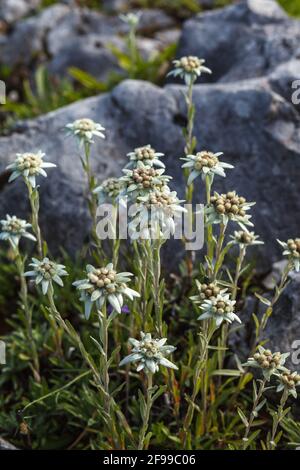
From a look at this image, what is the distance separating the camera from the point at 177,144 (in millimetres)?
6035

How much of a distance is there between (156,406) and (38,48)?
7278 millimetres

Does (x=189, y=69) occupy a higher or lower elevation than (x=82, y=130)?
higher

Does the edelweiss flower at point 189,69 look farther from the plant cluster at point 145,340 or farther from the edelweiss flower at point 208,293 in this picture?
the edelweiss flower at point 208,293

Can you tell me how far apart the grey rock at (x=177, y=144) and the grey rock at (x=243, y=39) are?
107 centimetres

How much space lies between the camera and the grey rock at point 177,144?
5.69m

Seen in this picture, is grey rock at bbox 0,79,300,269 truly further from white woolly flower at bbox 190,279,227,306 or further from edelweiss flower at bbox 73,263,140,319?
edelweiss flower at bbox 73,263,140,319

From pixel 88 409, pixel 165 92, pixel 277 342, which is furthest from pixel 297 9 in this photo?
pixel 88 409

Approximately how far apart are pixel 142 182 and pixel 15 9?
9.41 metres

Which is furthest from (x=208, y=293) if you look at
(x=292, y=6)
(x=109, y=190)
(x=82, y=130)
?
(x=292, y=6)

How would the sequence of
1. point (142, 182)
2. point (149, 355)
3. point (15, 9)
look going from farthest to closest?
point (15, 9) < point (142, 182) < point (149, 355)

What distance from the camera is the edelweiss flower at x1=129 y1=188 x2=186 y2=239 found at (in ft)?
10.9

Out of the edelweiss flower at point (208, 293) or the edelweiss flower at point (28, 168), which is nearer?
the edelweiss flower at point (208, 293)

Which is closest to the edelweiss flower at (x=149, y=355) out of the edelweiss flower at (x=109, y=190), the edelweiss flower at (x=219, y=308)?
the edelweiss flower at (x=219, y=308)

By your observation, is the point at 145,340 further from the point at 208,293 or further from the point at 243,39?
the point at 243,39
